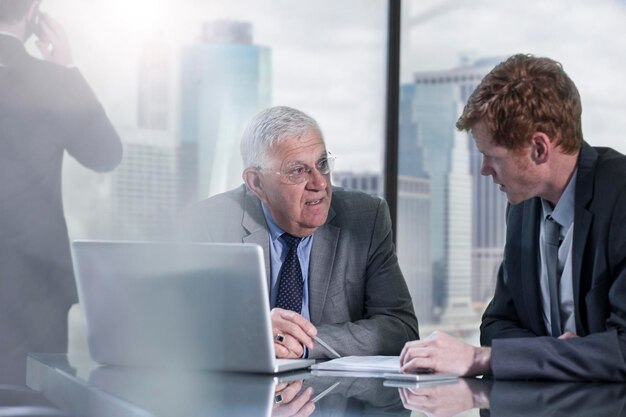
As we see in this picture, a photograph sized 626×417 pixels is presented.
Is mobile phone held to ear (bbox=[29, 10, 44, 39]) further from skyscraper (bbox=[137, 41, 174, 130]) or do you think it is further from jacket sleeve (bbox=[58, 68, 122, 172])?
skyscraper (bbox=[137, 41, 174, 130])

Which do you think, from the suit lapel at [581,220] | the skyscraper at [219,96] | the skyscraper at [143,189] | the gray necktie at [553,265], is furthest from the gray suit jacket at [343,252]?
the skyscraper at [219,96]

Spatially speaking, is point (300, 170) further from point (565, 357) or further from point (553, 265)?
point (565, 357)

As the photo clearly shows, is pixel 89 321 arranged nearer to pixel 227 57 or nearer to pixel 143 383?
pixel 143 383

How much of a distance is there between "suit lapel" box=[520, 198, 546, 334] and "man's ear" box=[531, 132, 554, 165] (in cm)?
21

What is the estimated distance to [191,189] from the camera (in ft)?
14.2

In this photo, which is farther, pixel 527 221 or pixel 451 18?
pixel 451 18

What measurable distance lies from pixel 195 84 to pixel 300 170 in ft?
5.48

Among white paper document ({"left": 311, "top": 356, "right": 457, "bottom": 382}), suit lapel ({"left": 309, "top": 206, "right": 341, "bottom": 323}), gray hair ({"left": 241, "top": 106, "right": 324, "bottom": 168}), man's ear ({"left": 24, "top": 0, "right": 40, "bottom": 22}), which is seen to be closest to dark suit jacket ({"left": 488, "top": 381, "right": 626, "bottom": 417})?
white paper document ({"left": 311, "top": 356, "right": 457, "bottom": 382})

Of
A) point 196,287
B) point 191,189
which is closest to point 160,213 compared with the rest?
point 191,189

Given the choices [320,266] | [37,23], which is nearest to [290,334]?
[320,266]

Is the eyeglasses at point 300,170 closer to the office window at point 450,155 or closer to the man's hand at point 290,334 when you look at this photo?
the man's hand at point 290,334

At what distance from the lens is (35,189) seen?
4.00 metres

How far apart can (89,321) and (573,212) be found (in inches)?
47.2

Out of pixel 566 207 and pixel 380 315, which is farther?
pixel 380 315
